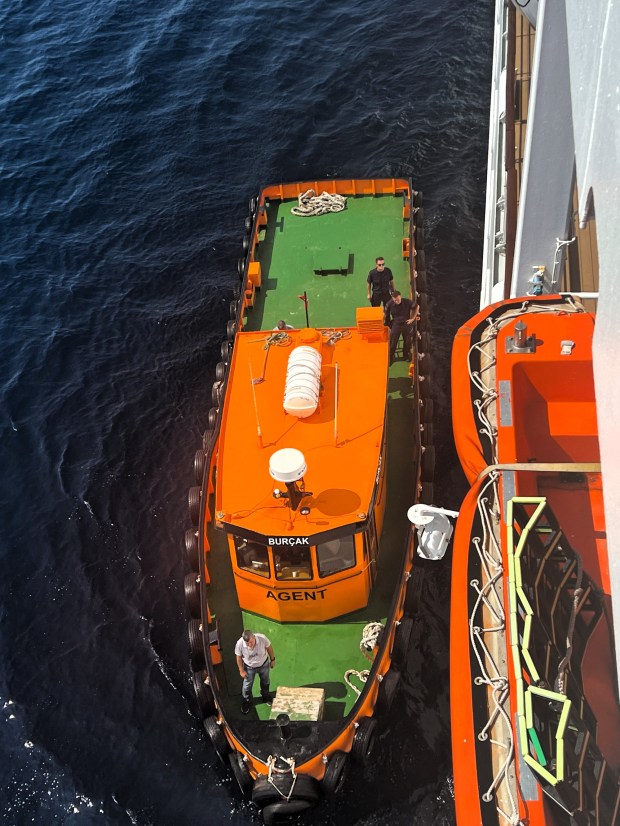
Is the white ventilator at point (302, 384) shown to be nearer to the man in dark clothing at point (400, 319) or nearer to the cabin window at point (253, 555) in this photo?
the cabin window at point (253, 555)

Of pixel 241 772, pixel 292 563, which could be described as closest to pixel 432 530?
pixel 292 563

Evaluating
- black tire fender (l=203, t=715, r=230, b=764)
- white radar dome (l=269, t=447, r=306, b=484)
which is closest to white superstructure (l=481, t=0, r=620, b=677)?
white radar dome (l=269, t=447, r=306, b=484)

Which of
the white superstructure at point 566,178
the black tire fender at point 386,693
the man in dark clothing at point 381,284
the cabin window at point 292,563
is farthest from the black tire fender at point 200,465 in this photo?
the white superstructure at point 566,178

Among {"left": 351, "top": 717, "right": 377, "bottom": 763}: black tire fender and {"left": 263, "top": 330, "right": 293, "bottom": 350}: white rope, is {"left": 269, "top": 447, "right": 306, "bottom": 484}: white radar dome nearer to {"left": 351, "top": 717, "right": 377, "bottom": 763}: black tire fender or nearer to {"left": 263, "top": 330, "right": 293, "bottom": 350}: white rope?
{"left": 263, "top": 330, "right": 293, "bottom": 350}: white rope

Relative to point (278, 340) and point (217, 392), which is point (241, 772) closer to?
point (278, 340)

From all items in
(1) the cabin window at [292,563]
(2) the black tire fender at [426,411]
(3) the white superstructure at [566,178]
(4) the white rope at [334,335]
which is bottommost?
(1) the cabin window at [292,563]

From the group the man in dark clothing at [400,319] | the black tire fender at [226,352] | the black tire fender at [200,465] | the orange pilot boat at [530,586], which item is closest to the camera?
the orange pilot boat at [530,586]

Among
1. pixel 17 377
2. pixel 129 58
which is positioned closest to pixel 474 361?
pixel 17 377
